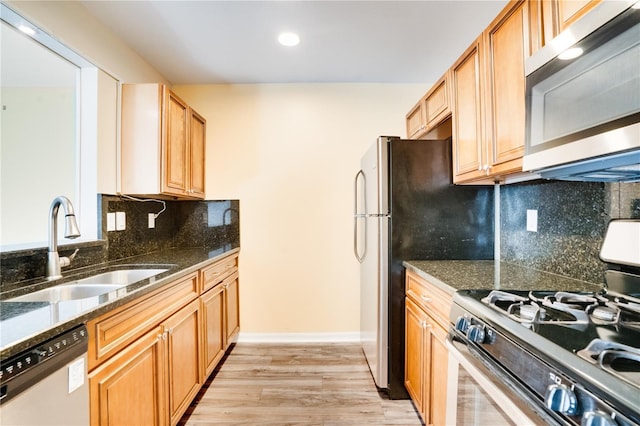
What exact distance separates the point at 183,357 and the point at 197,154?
1.76 meters

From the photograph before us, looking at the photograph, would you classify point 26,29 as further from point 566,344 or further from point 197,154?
point 566,344

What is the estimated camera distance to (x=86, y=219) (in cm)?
198

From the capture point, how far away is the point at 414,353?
1.79 meters

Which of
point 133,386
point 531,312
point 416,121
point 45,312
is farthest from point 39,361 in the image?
point 416,121

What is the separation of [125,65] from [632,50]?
2.80 m

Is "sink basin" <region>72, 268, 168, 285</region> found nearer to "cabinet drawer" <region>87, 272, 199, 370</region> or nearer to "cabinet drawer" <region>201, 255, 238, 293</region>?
"cabinet drawer" <region>87, 272, 199, 370</region>

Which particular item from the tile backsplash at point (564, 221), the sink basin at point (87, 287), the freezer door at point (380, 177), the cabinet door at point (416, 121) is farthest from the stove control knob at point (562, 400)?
the cabinet door at point (416, 121)

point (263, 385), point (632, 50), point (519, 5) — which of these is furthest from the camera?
point (263, 385)

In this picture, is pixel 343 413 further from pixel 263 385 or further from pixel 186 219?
pixel 186 219

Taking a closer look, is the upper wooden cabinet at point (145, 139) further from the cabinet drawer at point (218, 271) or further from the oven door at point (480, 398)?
the oven door at point (480, 398)

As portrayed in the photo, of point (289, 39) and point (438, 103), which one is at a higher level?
point (289, 39)

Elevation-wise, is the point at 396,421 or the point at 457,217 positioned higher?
the point at 457,217

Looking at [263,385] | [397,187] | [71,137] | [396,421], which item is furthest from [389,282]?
[71,137]

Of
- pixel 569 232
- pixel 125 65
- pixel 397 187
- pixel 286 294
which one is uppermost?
pixel 125 65
